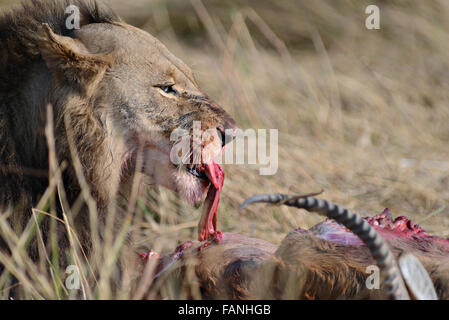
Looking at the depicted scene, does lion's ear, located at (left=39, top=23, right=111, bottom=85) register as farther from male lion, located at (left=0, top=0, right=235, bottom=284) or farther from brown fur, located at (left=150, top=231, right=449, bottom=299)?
brown fur, located at (left=150, top=231, right=449, bottom=299)

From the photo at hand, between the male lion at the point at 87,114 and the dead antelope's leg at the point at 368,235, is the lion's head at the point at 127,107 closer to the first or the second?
the male lion at the point at 87,114

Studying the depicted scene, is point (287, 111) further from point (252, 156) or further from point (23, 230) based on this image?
point (23, 230)

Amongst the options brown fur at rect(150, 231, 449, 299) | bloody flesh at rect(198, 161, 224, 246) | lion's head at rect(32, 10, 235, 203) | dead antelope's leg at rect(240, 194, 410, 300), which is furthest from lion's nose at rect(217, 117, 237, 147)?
dead antelope's leg at rect(240, 194, 410, 300)

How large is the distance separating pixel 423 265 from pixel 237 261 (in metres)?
0.57

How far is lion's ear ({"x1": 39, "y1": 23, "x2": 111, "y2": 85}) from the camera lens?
2586 millimetres

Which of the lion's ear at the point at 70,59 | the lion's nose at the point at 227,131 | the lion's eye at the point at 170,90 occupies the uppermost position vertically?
the lion's ear at the point at 70,59

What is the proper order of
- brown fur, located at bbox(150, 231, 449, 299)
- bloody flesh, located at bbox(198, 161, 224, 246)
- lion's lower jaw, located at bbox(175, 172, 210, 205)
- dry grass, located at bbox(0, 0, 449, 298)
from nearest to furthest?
brown fur, located at bbox(150, 231, 449, 299) → bloody flesh, located at bbox(198, 161, 224, 246) → lion's lower jaw, located at bbox(175, 172, 210, 205) → dry grass, located at bbox(0, 0, 449, 298)

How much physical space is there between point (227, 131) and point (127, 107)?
445 millimetres

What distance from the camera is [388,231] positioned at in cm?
240

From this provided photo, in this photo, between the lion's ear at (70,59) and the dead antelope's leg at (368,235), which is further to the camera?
the lion's ear at (70,59)

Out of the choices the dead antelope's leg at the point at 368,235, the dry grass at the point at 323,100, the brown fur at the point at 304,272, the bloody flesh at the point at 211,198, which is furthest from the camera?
the dry grass at the point at 323,100

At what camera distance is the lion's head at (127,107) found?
267 cm

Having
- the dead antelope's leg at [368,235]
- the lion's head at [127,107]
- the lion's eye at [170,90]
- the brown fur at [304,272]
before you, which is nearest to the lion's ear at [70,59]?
the lion's head at [127,107]
